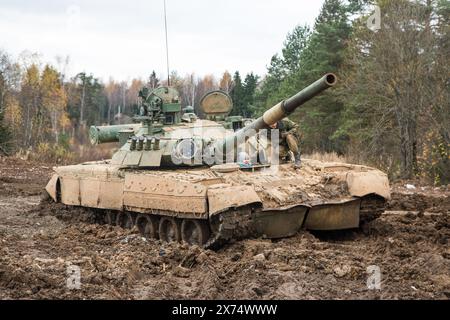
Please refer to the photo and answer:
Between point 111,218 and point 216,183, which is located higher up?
point 216,183

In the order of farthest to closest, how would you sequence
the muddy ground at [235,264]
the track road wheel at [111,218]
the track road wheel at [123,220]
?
the track road wheel at [111,218] < the track road wheel at [123,220] < the muddy ground at [235,264]

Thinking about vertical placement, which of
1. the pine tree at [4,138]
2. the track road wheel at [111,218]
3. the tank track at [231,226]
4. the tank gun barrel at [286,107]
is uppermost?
the tank gun barrel at [286,107]

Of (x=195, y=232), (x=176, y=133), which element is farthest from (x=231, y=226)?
(x=176, y=133)

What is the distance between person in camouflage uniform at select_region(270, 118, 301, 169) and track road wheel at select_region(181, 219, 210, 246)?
229 cm

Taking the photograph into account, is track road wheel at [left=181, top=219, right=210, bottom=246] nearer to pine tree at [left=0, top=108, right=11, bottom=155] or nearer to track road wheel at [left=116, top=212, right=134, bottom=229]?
track road wheel at [left=116, top=212, right=134, bottom=229]

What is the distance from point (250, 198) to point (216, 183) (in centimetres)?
77

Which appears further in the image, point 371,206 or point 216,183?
point 371,206

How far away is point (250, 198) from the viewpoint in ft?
36.1

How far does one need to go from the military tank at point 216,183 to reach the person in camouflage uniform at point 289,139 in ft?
0.62

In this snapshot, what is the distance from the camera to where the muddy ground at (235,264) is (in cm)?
819

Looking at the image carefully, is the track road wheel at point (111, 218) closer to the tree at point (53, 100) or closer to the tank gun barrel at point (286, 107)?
the tank gun barrel at point (286, 107)

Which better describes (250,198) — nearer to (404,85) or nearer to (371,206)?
(371,206)

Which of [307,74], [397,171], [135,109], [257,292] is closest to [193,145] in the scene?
[135,109]

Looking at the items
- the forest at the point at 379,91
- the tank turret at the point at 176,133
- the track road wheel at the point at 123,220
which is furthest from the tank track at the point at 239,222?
the forest at the point at 379,91
